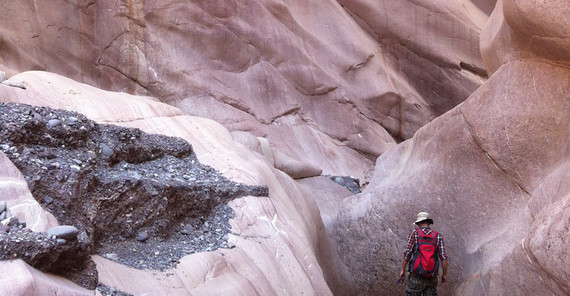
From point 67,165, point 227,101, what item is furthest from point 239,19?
point 67,165

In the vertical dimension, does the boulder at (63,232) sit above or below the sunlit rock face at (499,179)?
above

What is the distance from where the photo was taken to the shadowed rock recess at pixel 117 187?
4445mm

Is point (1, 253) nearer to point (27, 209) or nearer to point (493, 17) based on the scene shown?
point (27, 209)

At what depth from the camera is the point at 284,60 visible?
13.0m

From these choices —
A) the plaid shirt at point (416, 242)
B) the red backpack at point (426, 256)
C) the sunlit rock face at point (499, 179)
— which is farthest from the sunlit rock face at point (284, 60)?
the red backpack at point (426, 256)

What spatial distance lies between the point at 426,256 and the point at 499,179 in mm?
1379

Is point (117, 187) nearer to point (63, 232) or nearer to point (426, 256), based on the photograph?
point (63, 232)

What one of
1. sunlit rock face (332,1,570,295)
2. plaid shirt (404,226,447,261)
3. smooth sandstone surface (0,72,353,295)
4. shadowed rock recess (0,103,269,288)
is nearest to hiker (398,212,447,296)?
plaid shirt (404,226,447,261)

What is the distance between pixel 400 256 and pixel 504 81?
8.54 feet

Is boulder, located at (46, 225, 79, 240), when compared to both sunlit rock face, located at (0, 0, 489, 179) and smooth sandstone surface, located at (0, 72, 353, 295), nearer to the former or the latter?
smooth sandstone surface, located at (0, 72, 353, 295)

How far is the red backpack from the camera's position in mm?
6496

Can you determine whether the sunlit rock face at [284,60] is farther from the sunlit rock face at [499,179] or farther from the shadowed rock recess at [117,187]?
the shadowed rock recess at [117,187]

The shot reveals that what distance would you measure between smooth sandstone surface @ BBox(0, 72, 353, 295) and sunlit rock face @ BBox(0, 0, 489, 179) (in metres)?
2.72

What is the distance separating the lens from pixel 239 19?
1241 centimetres
